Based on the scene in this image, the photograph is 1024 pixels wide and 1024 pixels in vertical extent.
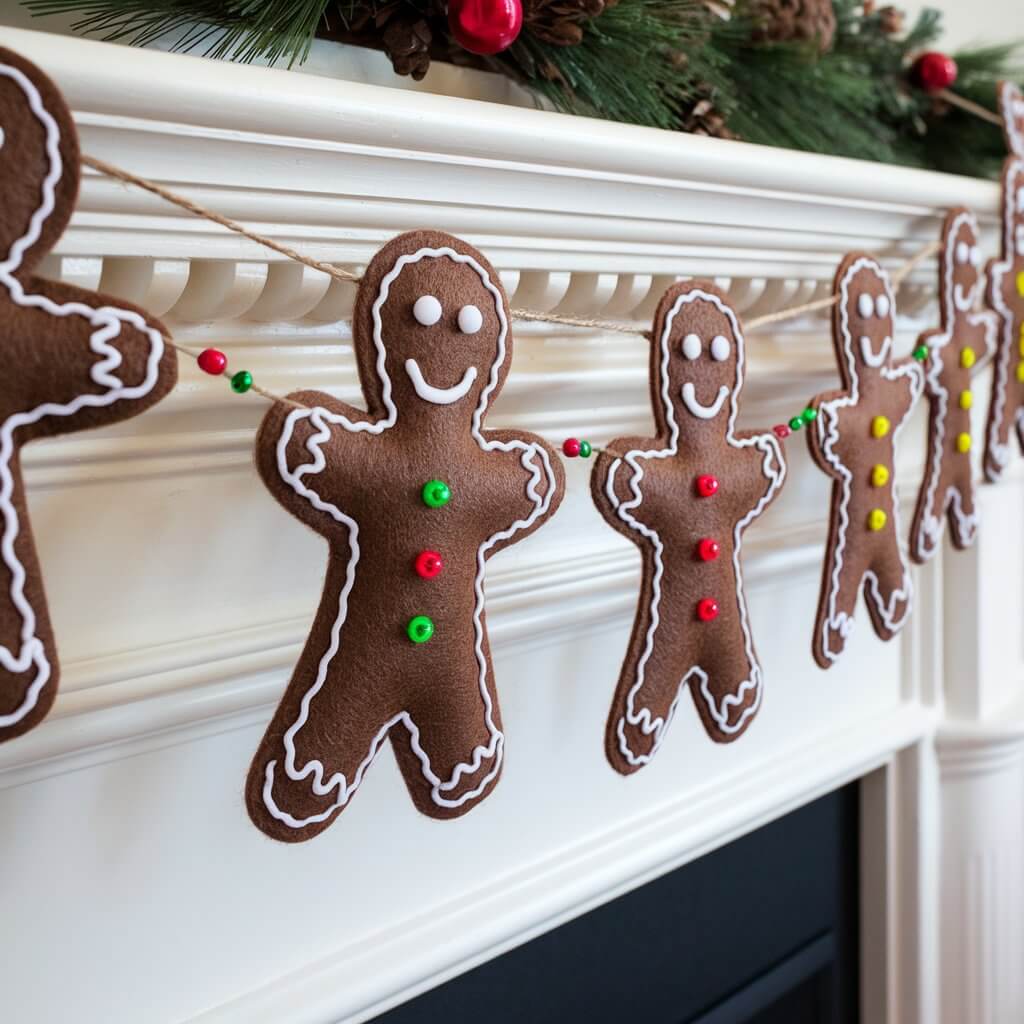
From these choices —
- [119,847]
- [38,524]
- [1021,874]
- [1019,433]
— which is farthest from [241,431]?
[1021,874]

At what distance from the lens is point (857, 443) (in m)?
0.69

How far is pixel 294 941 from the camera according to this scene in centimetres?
63

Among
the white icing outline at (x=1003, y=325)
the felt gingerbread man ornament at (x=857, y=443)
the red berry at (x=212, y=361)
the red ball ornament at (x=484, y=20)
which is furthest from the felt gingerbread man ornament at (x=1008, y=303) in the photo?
→ the red berry at (x=212, y=361)

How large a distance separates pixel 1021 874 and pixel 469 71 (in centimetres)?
92

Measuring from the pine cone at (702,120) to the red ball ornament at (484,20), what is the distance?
0.21 metres

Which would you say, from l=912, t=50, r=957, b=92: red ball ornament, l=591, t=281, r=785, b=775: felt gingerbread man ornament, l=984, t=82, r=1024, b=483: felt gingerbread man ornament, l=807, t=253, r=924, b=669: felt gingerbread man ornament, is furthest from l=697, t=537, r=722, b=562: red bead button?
l=912, t=50, r=957, b=92: red ball ornament

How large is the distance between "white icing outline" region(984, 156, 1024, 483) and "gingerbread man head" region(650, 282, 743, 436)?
324 mm

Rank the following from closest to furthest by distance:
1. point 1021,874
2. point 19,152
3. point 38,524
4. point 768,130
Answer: point 19,152 < point 38,524 < point 768,130 < point 1021,874

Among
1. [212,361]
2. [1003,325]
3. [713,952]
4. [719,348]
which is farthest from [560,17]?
[713,952]

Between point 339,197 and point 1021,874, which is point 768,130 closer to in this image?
point 339,197

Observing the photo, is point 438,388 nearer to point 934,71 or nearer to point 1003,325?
point 1003,325

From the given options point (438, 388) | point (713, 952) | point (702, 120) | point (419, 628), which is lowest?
point (713, 952)

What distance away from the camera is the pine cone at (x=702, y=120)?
2.43 feet

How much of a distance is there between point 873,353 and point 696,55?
0.72 feet
